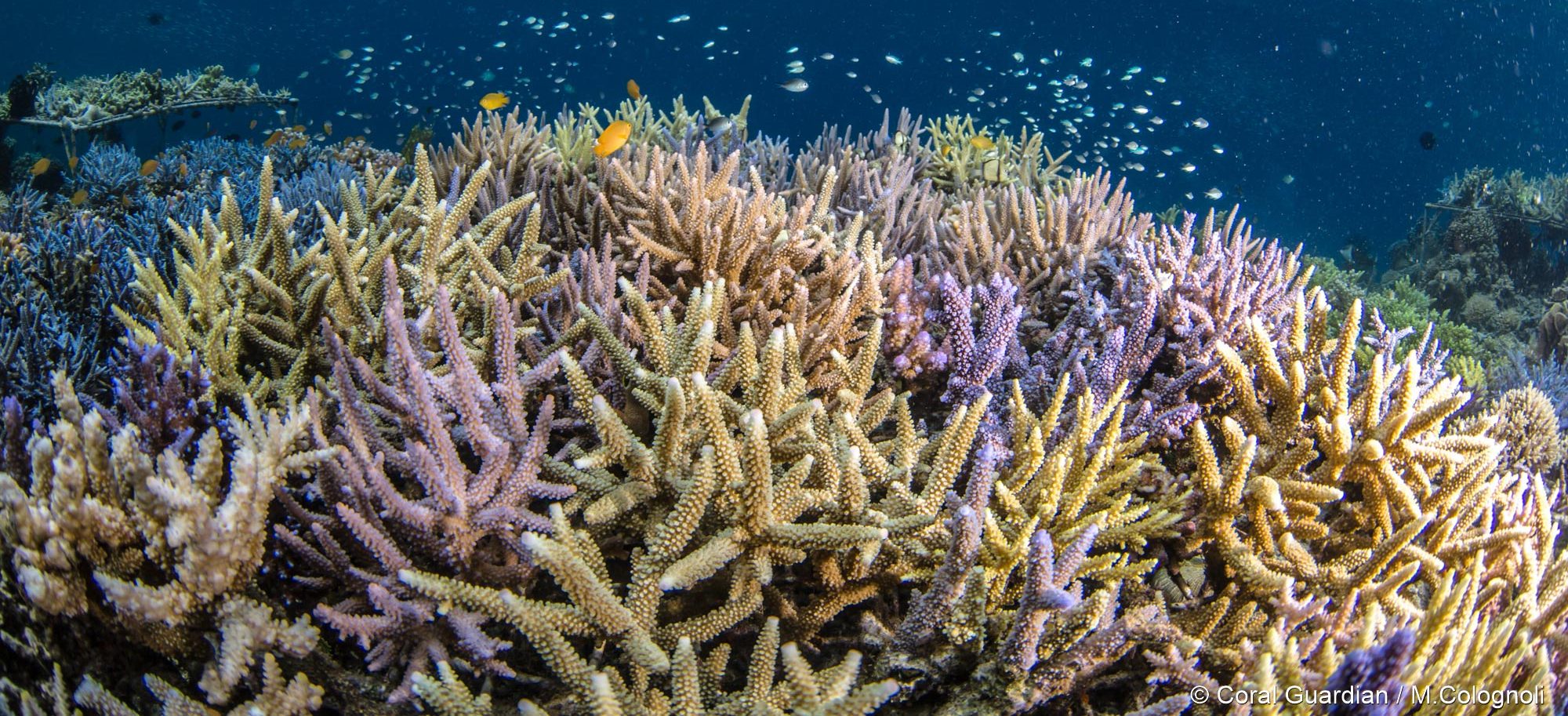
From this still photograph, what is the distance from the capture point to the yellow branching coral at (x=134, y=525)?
5.61ft

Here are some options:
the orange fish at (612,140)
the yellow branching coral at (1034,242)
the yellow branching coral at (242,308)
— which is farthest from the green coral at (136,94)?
the yellow branching coral at (1034,242)

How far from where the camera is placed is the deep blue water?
61.6 m

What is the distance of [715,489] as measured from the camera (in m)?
2.03

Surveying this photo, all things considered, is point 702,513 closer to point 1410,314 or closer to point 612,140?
point 612,140

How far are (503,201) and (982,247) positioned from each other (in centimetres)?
289

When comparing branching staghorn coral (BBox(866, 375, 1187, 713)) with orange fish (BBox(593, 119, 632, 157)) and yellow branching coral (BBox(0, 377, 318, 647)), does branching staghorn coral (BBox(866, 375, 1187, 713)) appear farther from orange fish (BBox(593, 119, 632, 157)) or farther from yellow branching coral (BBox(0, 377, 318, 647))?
orange fish (BBox(593, 119, 632, 157))

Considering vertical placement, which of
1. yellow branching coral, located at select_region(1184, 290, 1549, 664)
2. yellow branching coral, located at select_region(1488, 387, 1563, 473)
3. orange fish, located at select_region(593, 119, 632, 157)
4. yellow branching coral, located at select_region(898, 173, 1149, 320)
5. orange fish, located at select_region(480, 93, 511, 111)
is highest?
orange fish, located at select_region(593, 119, 632, 157)

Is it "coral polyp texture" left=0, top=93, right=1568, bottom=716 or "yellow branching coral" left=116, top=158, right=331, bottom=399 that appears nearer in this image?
"coral polyp texture" left=0, top=93, right=1568, bottom=716

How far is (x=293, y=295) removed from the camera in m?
3.08

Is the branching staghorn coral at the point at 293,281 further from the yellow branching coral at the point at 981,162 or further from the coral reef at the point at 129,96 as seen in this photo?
the coral reef at the point at 129,96

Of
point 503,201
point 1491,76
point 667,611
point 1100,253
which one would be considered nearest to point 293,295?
point 503,201

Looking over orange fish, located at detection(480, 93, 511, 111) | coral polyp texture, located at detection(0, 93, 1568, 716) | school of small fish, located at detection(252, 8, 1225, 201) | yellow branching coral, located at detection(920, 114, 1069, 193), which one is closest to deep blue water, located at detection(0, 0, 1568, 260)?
school of small fish, located at detection(252, 8, 1225, 201)

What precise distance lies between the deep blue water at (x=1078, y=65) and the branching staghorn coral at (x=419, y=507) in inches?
2385

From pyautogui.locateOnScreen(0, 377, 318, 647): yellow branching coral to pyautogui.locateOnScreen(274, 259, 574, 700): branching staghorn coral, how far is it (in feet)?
0.54
